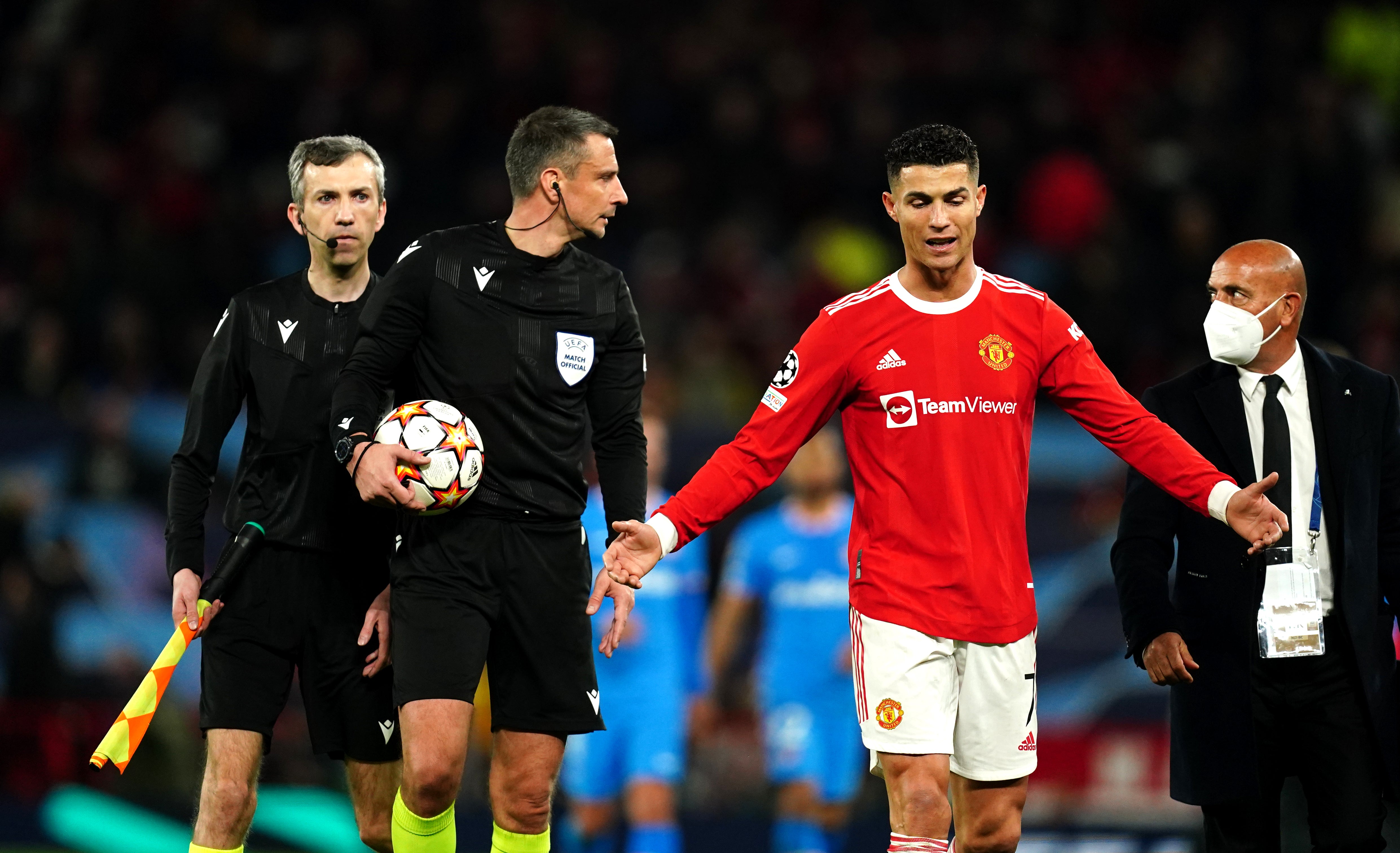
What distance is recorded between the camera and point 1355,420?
5211 millimetres

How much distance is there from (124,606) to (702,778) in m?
Answer: 3.91

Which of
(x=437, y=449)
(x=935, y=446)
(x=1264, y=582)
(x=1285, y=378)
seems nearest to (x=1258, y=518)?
(x=1264, y=582)

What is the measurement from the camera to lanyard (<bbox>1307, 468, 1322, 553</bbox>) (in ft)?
16.9

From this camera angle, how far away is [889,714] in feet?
15.5

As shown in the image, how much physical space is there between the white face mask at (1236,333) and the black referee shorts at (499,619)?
7.25ft

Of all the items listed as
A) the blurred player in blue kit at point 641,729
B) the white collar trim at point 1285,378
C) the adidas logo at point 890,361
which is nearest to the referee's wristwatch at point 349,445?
Result: the adidas logo at point 890,361

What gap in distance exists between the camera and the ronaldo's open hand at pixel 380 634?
17.7 ft

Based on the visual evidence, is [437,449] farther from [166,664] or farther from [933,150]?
[933,150]

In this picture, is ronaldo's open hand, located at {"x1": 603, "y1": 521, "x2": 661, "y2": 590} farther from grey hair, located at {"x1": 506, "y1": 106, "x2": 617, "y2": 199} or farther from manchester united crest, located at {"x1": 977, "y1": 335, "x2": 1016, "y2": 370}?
grey hair, located at {"x1": 506, "y1": 106, "x2": 617, "y2": 199}

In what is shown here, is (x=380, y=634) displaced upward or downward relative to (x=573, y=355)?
downward

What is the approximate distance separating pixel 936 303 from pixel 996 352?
0.24 metres

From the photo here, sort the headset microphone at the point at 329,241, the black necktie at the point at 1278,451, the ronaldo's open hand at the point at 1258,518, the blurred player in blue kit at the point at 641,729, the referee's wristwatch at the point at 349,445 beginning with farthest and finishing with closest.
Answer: the blurred player in blue kit at the point at 641,729 < the headset microphone at the point at 329,241 < the black necktie at the point at 1278,451 < the referee's wristwatch at the point at 349,445 < the ronaldo's open hand at the point at 1258,518

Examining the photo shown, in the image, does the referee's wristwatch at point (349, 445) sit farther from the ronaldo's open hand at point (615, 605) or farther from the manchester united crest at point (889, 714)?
the manchester united crest at point (889, 714)

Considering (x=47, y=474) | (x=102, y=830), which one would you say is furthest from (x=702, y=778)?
(x=47, y=474)
